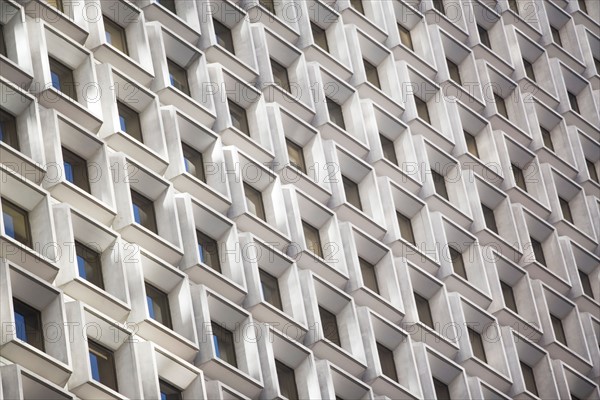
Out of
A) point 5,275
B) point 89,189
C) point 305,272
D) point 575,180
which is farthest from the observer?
point 575,180

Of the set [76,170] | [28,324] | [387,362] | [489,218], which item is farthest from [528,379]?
[28,324]

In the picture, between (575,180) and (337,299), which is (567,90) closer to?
(575,180)

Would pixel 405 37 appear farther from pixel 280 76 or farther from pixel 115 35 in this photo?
pixel 115 35

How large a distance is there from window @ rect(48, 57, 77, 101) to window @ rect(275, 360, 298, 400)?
9.65m

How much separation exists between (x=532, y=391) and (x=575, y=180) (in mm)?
11257

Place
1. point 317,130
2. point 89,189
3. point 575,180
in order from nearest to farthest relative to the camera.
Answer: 1. point 89,189
2. point 317,130
3. point 575,180

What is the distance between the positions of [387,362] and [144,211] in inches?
374

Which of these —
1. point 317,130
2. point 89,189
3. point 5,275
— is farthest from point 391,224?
point 5,275

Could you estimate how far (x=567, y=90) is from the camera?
220 ft

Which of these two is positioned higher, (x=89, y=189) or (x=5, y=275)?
(x=89, y=189)

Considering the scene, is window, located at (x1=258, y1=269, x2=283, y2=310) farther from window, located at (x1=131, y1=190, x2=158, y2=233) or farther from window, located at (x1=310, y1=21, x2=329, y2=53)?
window, located at (x1=310, y1=21, x2=329, y2=53)

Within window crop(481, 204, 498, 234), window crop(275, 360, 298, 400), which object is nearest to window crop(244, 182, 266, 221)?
window crop(275, 360, 298, 400)

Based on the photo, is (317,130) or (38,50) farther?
(317,130)

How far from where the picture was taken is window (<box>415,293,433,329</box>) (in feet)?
173
